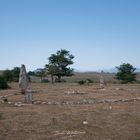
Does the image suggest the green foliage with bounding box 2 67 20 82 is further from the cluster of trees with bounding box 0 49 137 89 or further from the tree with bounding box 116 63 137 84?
the tree with bounding box 116 63 137 84

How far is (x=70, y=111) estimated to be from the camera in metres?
21.2

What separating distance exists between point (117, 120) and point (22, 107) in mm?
8028

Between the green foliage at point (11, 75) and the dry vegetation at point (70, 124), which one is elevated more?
the green foliage at point (11, 75)

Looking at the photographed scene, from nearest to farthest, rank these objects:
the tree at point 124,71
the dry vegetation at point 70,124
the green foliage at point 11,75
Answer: the dry vegetation at point 70,124
the green foliage at point 11,75
the tree at point 124,71

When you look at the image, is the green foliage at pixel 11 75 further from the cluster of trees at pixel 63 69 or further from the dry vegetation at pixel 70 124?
the dry vegetation at pixel 70 124

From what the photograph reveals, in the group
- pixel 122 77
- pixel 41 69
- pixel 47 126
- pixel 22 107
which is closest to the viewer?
pixel 47 126

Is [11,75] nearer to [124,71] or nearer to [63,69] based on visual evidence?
[63,69]

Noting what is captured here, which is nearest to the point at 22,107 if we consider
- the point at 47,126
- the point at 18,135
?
the point at 47,126

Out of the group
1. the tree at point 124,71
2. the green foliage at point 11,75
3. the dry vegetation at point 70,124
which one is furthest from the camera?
the tree at point 124,71

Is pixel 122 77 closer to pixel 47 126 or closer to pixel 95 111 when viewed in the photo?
pixel 95 111

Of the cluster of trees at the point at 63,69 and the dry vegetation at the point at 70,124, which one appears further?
the cluster of trees at the point at 63,69

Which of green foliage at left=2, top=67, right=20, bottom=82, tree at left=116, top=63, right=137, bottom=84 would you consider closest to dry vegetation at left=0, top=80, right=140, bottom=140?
green foliage at left=2, top=67, right=20, bottom=82

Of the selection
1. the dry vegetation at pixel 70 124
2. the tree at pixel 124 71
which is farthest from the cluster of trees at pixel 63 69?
the dry vegetation at pixel 70 124

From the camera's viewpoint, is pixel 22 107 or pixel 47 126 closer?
pixel 47 126
